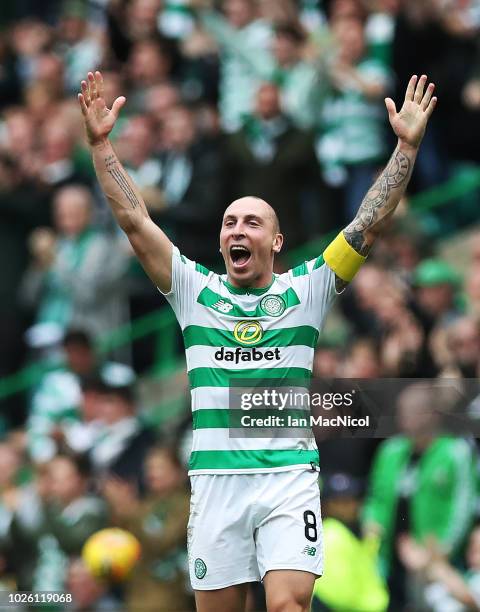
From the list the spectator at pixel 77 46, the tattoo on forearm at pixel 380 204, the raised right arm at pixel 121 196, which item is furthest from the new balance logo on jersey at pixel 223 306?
the spectator at pixel 77 46

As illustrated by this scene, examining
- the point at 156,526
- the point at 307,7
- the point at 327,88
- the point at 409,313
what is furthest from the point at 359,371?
the point at 307,7

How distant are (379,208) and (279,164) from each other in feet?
20.8

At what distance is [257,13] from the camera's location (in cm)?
1512

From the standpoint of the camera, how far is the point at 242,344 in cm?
725

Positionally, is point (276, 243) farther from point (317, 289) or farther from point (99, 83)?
point (99, 83)

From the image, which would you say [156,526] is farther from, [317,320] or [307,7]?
[307,7]

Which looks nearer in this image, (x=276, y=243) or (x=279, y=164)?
(x=276, y=243)

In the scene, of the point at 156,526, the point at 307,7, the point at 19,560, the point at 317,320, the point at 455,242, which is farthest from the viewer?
the point at 307,7

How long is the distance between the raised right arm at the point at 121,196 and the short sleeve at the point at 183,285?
0.03 metres

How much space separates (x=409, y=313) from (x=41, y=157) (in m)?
5.37

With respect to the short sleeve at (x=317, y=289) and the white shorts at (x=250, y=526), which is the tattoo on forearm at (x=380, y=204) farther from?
the white shorts at (x=250, y=526)

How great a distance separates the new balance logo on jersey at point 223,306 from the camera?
7.36 m
